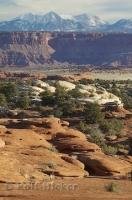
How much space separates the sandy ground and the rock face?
1.20 metres

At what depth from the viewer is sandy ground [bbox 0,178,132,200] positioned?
20.3m

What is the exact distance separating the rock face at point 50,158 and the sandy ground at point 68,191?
1201 millimetres

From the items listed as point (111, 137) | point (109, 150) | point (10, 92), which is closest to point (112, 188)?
point (109, 150)

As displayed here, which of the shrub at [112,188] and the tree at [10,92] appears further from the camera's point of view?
the tree at [10,92]

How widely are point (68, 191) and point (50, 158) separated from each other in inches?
213

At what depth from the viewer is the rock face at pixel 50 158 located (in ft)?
81.8

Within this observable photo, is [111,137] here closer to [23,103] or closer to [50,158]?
[50,158]

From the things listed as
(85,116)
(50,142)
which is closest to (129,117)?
(85,116)

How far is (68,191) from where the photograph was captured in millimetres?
22078

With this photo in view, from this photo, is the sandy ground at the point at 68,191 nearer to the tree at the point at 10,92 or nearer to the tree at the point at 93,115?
the tree at the point at 93,115

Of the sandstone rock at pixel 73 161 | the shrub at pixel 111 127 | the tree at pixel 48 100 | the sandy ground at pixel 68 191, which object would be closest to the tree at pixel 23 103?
the tree at pixel 48 100

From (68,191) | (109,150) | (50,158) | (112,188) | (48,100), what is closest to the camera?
(68,191)

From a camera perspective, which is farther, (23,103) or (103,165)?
(23,103)

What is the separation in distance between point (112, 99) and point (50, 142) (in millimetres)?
34939
